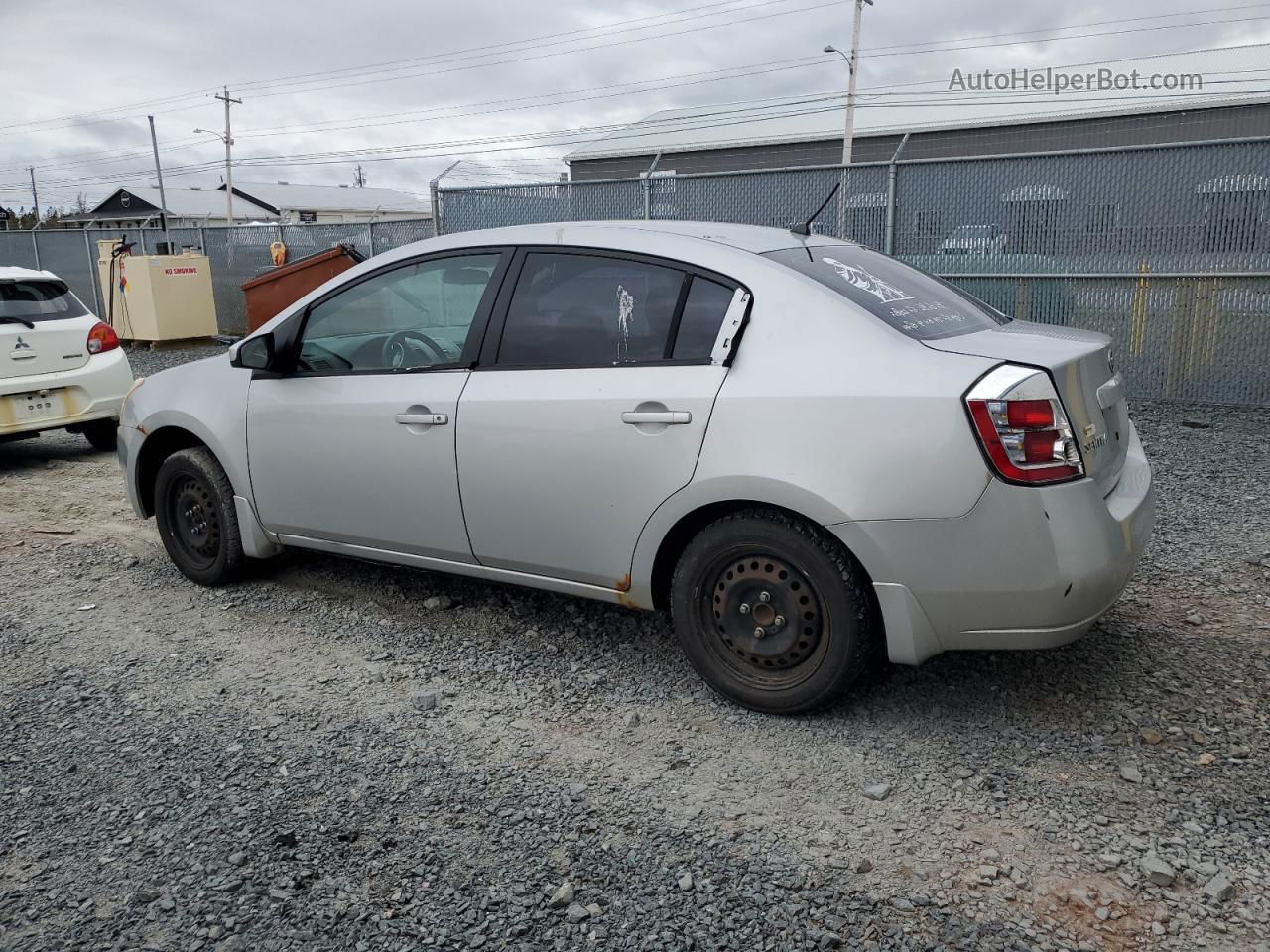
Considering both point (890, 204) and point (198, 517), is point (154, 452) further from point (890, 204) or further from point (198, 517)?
point (890, 204)

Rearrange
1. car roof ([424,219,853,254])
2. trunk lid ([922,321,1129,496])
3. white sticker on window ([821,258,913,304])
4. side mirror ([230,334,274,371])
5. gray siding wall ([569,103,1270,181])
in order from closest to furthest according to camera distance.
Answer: trunk lid ([922,321,1129,496]), white sticker on window ([821,258,913,304]), car roof ([424,219,853,254]), side mirror ([230,334,274,371]), gray siding wall ([569,103,1270,181])

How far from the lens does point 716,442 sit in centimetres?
330

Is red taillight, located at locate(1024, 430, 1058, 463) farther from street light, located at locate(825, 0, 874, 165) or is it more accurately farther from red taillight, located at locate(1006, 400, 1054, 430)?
street light, located at locate(825, 0, 874, 165)

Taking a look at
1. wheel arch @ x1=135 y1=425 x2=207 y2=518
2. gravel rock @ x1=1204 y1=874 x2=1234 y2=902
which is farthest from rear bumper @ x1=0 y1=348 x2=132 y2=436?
gravel rock @ x1=1204 y1=874 x2=1234 y2=902

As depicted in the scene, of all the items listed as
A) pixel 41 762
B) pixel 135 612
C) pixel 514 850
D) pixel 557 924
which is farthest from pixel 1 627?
pixel 557 924

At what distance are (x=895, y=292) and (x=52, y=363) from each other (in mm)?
6865

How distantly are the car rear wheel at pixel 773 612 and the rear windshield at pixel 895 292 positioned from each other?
0.79 m

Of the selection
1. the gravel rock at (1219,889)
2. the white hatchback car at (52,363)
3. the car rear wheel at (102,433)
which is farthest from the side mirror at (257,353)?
the car rear wheel at (102,433)

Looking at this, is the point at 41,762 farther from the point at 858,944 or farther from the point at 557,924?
the point at 858,944

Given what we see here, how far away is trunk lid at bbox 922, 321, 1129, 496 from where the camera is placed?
3.10 meters

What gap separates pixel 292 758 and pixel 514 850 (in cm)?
94

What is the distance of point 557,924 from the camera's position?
2.47 metres

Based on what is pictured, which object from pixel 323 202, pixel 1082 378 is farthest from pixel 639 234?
pixel 323 202

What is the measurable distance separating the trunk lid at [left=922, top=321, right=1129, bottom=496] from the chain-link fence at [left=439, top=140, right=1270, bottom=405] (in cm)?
579
